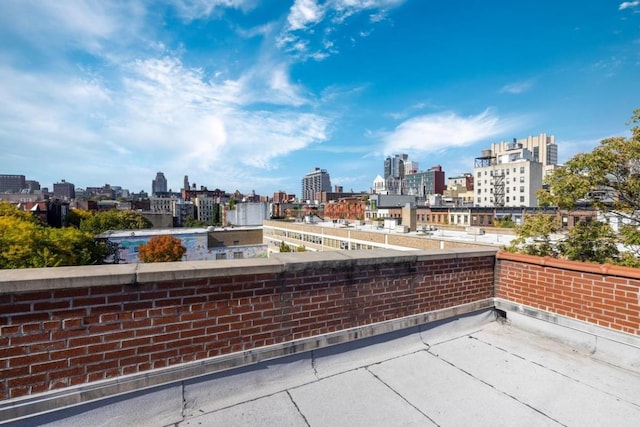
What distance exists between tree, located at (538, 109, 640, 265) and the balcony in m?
1.99

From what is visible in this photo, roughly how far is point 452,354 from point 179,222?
121050 mm

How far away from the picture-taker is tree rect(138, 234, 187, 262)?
39.1 metres

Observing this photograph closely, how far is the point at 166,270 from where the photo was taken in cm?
258

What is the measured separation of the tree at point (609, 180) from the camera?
501 cm

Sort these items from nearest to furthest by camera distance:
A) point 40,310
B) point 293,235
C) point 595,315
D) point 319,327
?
point 40,310 → point 319,327 → point 595,315 → point 293,235

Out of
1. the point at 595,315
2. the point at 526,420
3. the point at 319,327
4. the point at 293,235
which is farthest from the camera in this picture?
the point at 293,235

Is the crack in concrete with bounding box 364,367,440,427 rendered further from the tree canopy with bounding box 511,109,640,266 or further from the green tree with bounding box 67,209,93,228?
the green tree with bounding box 67,209,93,228

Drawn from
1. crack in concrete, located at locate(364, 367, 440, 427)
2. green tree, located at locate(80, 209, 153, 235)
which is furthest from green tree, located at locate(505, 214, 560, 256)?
green tree, located at locate(80, 209, 153, 235)

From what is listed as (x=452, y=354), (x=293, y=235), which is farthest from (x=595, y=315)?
(x=293, y=235)

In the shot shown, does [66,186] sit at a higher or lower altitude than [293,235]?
higher

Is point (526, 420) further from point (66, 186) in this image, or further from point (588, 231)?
point (66, 186)

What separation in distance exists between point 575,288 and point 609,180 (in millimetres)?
2796

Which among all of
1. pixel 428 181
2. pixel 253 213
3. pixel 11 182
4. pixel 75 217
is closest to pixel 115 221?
pixel 75 217

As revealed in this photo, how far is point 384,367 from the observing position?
337cm
